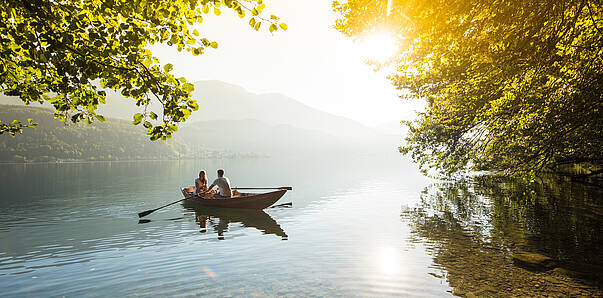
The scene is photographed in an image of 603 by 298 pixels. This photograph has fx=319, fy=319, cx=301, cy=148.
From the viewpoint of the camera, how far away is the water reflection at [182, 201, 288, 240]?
1644 cm

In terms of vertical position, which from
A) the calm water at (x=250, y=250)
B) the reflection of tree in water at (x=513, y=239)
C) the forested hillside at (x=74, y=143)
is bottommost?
the calm water at (x=250, y=250)

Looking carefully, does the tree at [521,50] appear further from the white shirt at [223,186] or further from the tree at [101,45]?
the white shirt at [223,186]

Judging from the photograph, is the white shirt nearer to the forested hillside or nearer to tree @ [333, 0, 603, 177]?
tree @ [333, 0, 603, 177]

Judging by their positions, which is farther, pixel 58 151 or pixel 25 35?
pixel 58 151

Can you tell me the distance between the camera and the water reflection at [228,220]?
16.4 m

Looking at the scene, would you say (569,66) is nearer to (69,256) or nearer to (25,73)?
(25,73)

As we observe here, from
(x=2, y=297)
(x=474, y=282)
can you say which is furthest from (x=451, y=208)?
(x=2, y=297)

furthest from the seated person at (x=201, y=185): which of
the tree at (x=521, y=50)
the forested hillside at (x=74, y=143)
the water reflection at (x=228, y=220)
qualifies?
the forested hillside at (x=74, y=143)

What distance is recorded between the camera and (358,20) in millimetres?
9914

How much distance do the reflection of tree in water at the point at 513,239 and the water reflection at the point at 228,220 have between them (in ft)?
24.9

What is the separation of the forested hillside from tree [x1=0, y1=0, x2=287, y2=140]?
156427 mm

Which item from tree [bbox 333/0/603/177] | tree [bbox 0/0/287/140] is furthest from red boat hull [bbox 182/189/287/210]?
tree [bbox 0/0/287/140]

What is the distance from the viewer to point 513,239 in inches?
527

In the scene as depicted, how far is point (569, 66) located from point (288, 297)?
9244 mm
